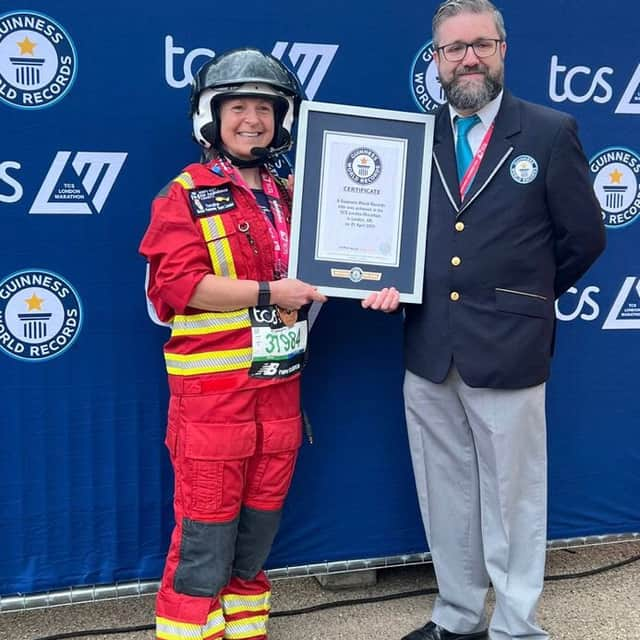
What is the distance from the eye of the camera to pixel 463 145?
2.52m

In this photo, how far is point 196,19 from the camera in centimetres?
267

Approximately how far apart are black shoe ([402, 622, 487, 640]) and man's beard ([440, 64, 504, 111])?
172 centimetres

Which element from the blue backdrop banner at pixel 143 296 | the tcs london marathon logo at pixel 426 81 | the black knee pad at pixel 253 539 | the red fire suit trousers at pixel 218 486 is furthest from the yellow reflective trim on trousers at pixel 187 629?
the tcs london marathon logo at pixel 426 81

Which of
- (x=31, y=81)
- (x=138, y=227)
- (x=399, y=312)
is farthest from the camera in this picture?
(x=399, y=312)

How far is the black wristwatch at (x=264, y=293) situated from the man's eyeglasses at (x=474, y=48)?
86 cm

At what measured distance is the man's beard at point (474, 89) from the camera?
2.41 metres

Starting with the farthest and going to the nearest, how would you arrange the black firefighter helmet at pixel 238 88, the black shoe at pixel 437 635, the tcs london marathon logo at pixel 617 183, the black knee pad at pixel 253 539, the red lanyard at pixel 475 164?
the tcs london marathon logo at pixel 617 183
the black shoe at pixel 437 635
the black knee pad at pixel 253 539
the red lanyard at pixel 475 164
the black firefighter helmet at pixel 238 88

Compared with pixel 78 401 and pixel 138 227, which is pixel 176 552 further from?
pixel 138 227

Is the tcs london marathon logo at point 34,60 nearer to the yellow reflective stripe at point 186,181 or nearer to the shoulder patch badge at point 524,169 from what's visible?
the yellow reflective stripe at point 186,181

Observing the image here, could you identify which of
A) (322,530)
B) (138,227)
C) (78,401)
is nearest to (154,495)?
(78,401)

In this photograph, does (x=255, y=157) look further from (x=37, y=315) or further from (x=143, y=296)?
(x=37, y=315)

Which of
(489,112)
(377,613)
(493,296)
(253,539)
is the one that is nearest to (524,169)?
(489,112)

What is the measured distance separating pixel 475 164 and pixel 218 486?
1227mm

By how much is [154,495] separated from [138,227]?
95 cm
